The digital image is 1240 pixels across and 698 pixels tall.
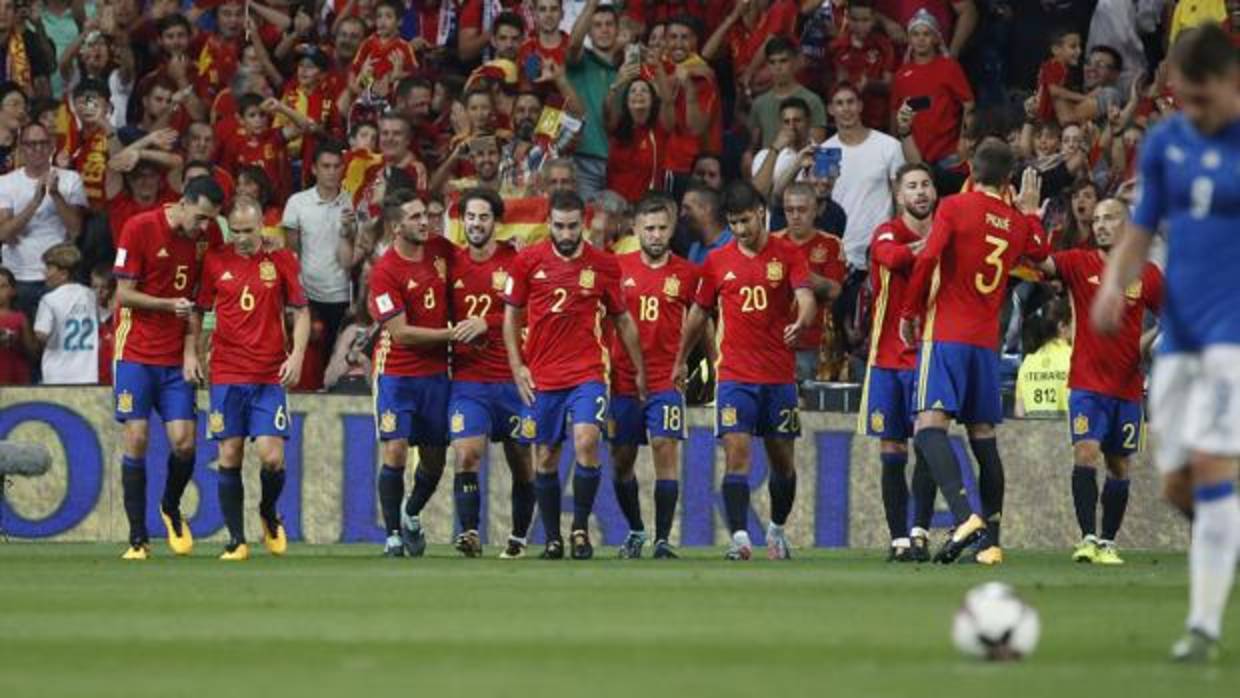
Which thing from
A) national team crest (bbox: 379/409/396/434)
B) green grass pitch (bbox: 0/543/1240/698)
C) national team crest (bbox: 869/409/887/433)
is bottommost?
green grass pitch (bbox: 0/543/1240/698)

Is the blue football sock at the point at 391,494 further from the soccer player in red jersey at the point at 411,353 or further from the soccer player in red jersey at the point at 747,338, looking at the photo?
the soccer player in red jersey at the point at 747,338

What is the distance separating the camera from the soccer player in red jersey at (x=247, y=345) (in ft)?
62.3

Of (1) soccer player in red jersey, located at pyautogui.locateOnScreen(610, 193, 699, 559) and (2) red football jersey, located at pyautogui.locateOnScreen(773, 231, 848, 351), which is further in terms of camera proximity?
(2) red football jersey, located at pyautogui.locateOnScreen(773, 231, 848, 351)

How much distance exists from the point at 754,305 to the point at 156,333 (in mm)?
4103

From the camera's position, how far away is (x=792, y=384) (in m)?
19.1

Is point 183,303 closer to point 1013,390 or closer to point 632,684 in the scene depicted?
point 1013,390

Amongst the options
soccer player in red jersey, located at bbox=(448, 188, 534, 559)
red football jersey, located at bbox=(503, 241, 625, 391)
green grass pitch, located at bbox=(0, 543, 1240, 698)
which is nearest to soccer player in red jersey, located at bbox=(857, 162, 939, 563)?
green grass pitch, located at bbox=(0, 543, 1240, 698)

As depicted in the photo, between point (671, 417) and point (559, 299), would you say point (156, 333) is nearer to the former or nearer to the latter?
point (559, 299)

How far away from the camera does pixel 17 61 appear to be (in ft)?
86.6

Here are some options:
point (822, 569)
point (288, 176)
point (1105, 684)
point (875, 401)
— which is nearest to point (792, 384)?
point (875, 401)

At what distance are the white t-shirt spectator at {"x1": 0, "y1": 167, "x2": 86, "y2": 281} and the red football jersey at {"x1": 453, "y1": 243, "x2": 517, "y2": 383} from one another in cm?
647

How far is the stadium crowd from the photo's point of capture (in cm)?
2320

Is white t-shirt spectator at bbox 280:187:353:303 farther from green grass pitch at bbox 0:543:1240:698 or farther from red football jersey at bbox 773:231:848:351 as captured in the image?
green grass pitch at bbox 0:543:1240:698

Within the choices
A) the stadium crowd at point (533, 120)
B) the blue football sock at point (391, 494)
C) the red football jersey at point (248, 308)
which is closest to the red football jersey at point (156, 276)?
the red football jersey at point (248, 308)
